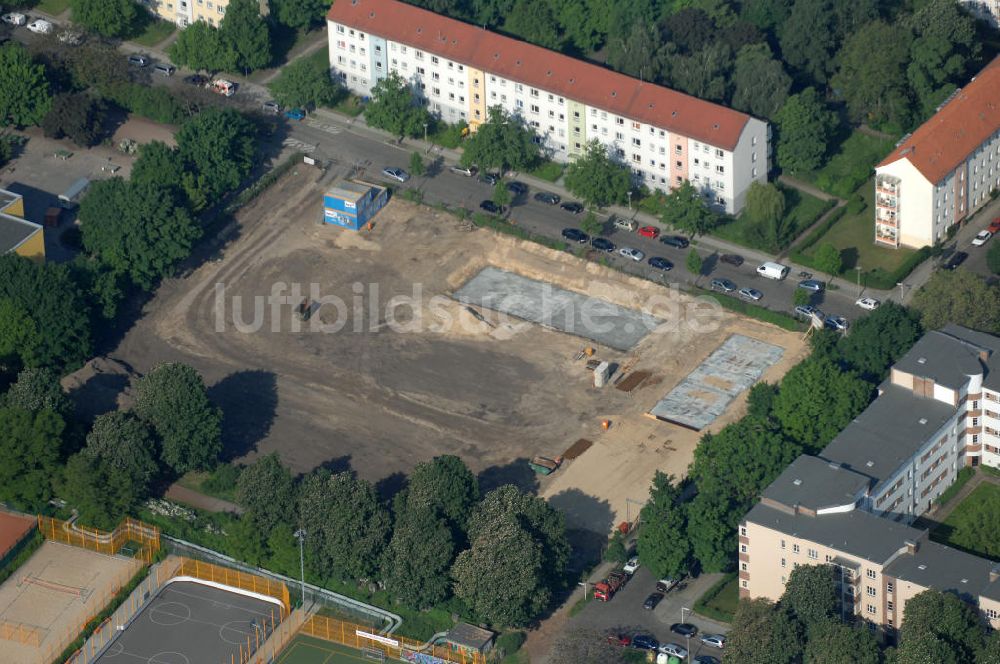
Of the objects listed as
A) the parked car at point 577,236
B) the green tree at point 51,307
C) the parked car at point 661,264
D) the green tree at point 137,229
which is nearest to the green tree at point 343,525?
the green tree at point 51,307

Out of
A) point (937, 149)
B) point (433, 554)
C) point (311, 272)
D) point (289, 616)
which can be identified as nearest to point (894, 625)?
point (433, 554)

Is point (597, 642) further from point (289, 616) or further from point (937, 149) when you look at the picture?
point (937, 149)

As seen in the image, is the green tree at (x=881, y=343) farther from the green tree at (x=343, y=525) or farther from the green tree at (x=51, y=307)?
the green tree at (x=51, y=307)

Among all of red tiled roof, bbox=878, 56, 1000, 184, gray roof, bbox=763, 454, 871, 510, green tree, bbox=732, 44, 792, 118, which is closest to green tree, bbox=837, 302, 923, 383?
red tiled roof, bbox=878, 56, 1000, 184

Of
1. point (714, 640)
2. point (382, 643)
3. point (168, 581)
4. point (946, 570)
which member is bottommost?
point (382, 643)

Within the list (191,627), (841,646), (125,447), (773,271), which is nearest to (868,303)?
(773,271)

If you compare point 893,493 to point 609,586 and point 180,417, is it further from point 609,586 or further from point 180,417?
point 180,417

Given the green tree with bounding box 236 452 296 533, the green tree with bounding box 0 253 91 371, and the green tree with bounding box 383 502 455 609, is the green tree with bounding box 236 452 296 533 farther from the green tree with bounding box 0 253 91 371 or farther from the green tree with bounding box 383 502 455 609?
the green tree with bounding box 0 253 91 371
